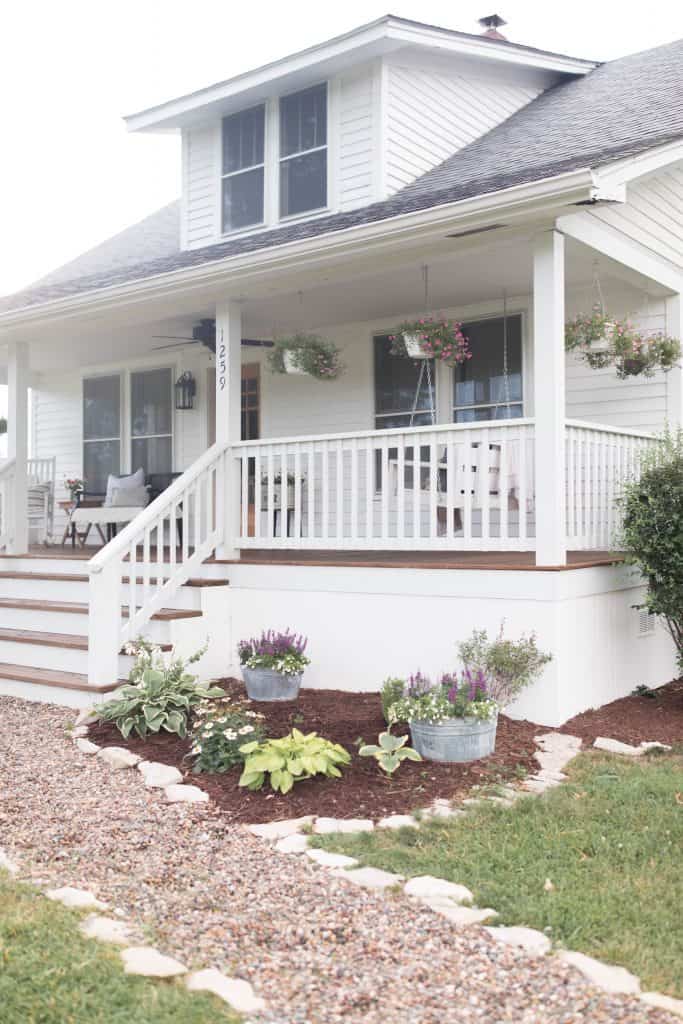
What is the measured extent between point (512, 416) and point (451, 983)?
20.7ft

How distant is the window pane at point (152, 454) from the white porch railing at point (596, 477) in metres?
5.84

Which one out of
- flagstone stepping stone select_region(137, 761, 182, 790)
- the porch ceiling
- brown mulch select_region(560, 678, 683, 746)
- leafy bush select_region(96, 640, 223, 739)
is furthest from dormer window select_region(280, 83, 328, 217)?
flagstone stepping stone select_region(137, 761, 182, 790)

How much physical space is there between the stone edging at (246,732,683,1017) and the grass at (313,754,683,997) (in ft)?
0.19

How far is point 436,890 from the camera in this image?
11.2 feet

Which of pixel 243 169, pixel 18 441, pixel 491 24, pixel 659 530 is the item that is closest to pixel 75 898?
→ pixel 659 530

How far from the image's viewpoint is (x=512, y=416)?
28.1ft

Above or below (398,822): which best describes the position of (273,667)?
above

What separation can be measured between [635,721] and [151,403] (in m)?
7.43

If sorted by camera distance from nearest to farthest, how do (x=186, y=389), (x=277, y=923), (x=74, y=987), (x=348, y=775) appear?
1. (x=74, y=987)
2. (x=277, y=923)
3. (x=348, y=775)
4. (x=186, y=389)

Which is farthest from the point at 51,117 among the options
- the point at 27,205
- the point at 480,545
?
the point at 480,545

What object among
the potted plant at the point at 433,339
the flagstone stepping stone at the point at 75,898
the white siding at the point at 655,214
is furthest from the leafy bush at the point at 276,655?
the white siding at the point at 655,214

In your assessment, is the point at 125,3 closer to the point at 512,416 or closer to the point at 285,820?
the point at 512,416

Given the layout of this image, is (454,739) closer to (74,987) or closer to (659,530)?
(659,530)

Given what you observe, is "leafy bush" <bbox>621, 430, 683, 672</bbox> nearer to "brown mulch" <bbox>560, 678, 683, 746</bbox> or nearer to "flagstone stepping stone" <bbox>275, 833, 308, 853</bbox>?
"brown mulch" <bbox>560, 678, 683, 746</bbox>
